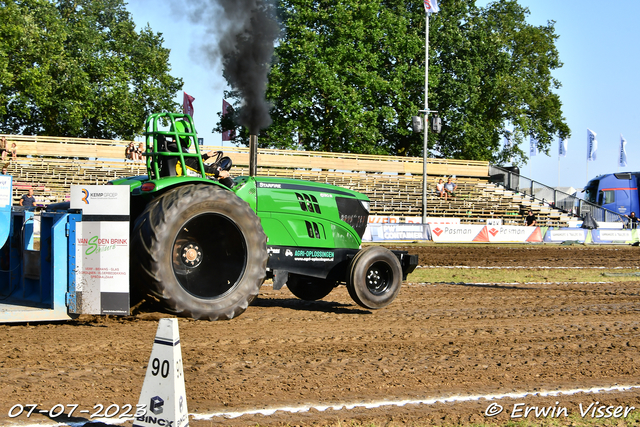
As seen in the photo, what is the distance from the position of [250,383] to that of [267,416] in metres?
0.74

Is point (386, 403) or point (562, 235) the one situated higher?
point (386, 403)

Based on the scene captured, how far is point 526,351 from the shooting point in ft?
20.5

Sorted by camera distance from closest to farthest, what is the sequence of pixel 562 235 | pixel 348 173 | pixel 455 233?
pixel 455 233
pixel 562 235
pixel 348 173

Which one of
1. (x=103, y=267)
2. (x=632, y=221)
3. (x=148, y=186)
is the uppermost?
(x=148, y=186)

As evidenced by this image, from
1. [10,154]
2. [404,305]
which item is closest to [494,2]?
[10,154]

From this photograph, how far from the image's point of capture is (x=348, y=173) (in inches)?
1393

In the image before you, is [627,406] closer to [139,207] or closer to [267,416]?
[267,416]

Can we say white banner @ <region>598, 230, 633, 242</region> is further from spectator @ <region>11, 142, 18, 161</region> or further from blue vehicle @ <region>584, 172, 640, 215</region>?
Answer: spectator @ <region>11, 142, 18, 161</region>

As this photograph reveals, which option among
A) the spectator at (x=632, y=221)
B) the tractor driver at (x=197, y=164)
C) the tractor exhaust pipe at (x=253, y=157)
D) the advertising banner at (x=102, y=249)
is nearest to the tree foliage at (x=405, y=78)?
the spectator at (x=632, y=221)

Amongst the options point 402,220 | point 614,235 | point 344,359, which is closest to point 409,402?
point 344,359

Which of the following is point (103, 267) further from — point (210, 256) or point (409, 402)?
point (409, 402)

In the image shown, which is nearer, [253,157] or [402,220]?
[253,157]

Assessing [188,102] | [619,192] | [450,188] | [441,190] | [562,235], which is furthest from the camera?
[619,192]

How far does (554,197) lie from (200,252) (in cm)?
3538
